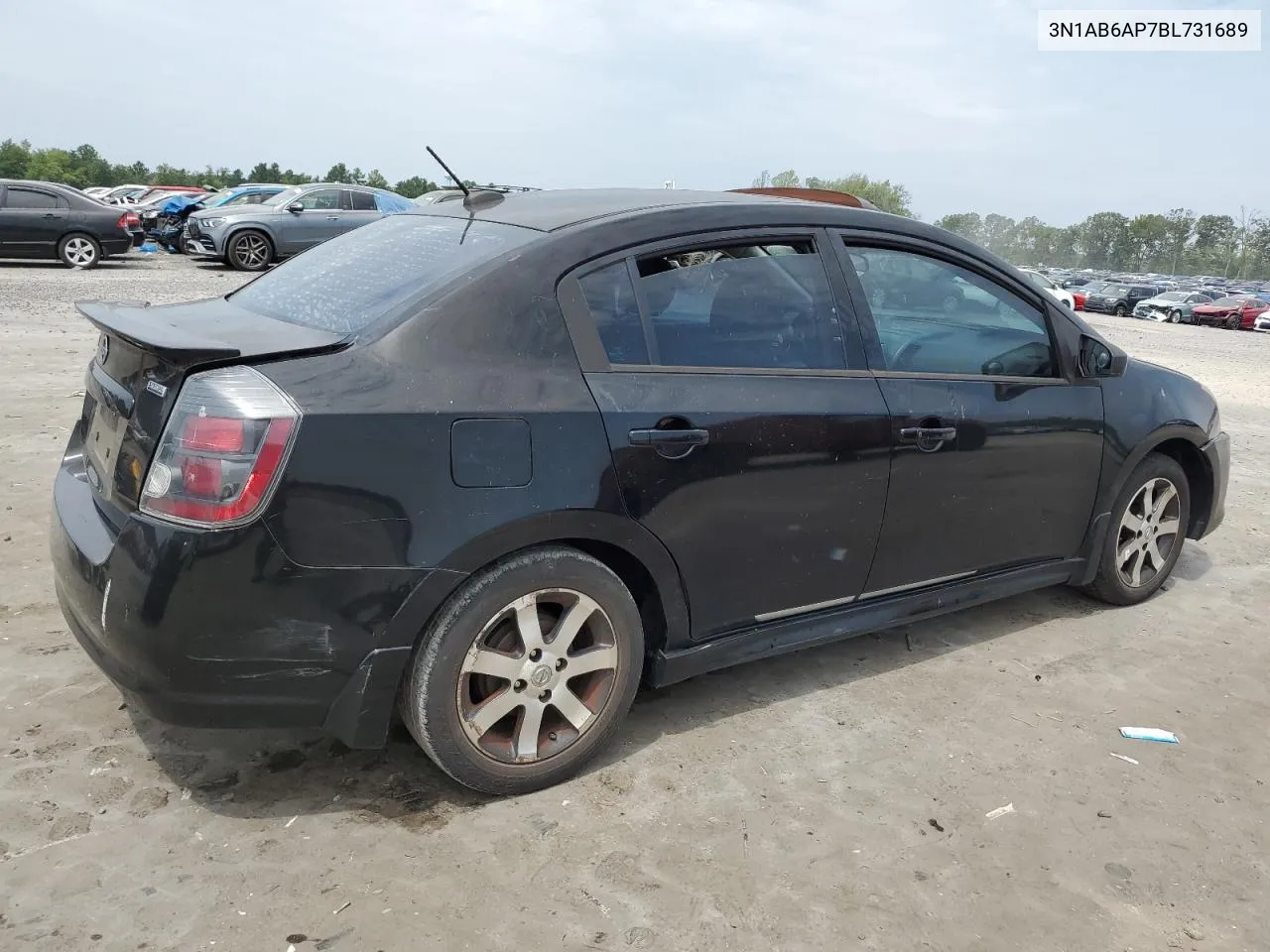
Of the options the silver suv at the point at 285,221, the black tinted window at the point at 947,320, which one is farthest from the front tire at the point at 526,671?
the silver suv at the point at 285,221

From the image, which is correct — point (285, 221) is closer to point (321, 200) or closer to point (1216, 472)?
point (321, 200)

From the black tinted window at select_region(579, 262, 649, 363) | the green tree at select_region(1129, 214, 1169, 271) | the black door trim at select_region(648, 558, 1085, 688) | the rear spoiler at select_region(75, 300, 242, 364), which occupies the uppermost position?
the green tree at select_region(1129, 214, 1169, 271)

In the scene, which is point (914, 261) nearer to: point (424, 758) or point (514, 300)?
point (514, 300)

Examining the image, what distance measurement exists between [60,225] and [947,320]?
1857 centimetres

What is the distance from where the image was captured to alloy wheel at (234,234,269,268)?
19000mm

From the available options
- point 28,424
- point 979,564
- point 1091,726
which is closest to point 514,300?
point 979,564

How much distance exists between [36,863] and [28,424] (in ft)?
15.8

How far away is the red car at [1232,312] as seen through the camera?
37125mm

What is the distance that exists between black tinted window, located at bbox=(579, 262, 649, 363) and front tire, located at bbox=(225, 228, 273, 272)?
17.7m

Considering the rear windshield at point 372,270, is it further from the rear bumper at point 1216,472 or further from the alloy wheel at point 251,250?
the alloy wheel at point 251,250

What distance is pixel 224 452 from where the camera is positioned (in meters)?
2.47

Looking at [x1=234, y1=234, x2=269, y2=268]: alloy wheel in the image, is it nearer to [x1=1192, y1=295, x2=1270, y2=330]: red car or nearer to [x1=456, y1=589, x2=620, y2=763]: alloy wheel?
[x1=456, y1=589, x2=620, y2=763]: alloy wheel

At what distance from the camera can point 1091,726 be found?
3566mm

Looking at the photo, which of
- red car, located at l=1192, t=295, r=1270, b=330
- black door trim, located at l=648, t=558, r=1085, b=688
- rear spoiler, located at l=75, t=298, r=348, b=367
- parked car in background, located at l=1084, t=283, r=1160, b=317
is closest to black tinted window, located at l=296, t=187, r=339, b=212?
rear spoiler, located at l=75, t=298, r=348, b=367
